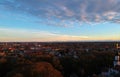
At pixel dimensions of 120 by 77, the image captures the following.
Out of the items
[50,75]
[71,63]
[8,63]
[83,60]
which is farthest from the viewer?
[83,60]

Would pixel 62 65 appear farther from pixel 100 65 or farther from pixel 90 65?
pixel 100 65

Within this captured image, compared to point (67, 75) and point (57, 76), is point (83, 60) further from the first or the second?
point (57, 76)

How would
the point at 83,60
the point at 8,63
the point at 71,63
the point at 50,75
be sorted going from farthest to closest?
the point at 83,60
the point at 71,63
the point at 8,63
the point at 50,75

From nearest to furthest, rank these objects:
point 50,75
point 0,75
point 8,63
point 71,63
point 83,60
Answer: point 50,75, point 0,75, point 8,63, point 71,63, point 83,60

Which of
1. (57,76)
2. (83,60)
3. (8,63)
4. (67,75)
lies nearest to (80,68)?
(67,75)

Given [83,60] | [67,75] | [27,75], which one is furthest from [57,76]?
[83,60]

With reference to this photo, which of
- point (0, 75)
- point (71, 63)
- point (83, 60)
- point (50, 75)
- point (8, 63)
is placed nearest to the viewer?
point (50, 75)

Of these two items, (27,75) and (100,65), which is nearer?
(27,75)

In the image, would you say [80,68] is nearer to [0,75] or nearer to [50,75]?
[0,75]

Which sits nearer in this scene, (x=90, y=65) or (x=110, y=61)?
(x=90, y=65)
